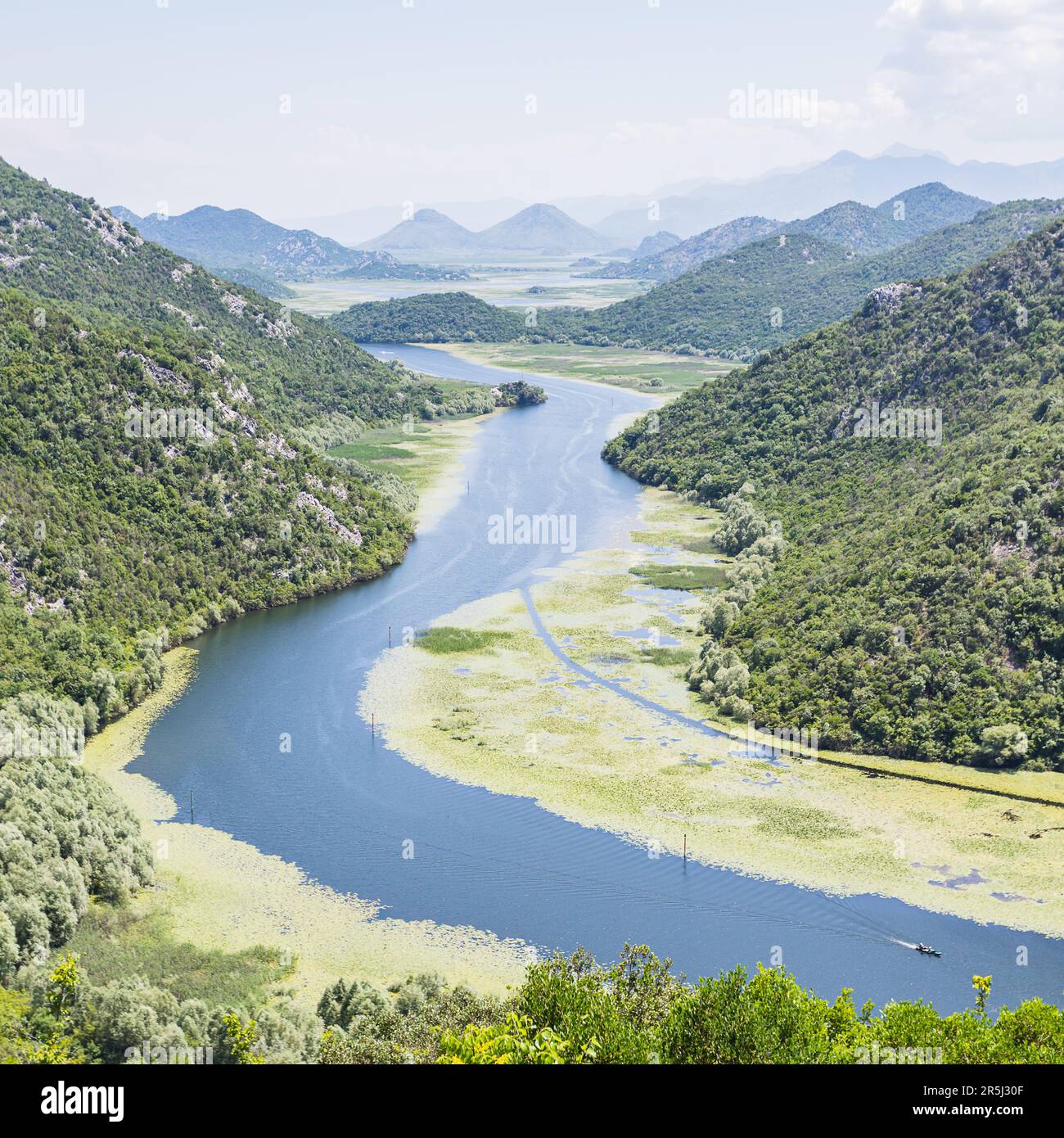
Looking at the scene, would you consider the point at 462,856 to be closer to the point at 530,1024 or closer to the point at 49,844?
the point at 49,844

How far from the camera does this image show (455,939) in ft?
199

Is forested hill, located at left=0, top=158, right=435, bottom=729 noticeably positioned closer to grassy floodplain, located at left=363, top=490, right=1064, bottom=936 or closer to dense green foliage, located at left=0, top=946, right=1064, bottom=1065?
Answer: grassy floodplain, located at left=363, top=490, right=1064, bottom=936

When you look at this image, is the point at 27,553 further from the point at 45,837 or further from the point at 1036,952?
the point at 1036,952

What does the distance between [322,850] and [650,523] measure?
3337 inches

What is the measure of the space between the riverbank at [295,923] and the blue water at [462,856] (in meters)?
1.33

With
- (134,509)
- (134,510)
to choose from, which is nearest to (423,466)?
(134,509)

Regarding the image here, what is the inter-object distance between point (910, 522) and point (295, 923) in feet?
212

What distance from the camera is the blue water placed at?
59.2m

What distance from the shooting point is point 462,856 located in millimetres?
69312

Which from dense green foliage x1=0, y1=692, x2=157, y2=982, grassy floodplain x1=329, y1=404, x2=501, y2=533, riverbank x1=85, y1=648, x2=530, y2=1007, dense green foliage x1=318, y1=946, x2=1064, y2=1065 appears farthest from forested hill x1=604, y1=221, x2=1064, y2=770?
dense green foliage x1=0, y1=692, x2=157, y2=982

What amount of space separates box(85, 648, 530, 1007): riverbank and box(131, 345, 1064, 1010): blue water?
4.36ft
